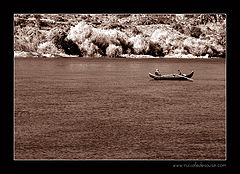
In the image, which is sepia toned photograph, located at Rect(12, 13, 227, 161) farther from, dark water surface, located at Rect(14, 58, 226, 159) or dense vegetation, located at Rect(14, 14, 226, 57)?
dense vegetation, located at Rect(14, 14, 226, 57)

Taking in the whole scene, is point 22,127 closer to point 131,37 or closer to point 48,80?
point 48,80

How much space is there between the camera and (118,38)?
74312 millimetres

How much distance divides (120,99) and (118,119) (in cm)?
792

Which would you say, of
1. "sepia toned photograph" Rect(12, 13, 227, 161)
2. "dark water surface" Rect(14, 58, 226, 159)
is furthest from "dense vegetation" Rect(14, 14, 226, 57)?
"dark water surface" Rect(14, 58, 226, 159)

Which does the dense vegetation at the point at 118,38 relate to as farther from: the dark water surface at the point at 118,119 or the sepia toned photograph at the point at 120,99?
the dark water surface at the point at 118,119

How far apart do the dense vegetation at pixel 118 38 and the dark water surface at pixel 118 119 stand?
27248 millimetres

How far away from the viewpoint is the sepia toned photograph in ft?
60.3

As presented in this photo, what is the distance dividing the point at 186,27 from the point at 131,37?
29.6ft

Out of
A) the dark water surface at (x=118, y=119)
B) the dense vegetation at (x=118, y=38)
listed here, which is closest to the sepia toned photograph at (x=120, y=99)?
the dark water surface at (x=118, y=119)

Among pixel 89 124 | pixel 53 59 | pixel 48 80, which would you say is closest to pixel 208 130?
pixel 89 124

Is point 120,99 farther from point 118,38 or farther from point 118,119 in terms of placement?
point 118,38

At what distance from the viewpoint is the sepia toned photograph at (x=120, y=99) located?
724 inches

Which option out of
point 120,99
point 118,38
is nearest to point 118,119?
point 120,99

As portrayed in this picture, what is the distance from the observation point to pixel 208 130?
21.4 m
